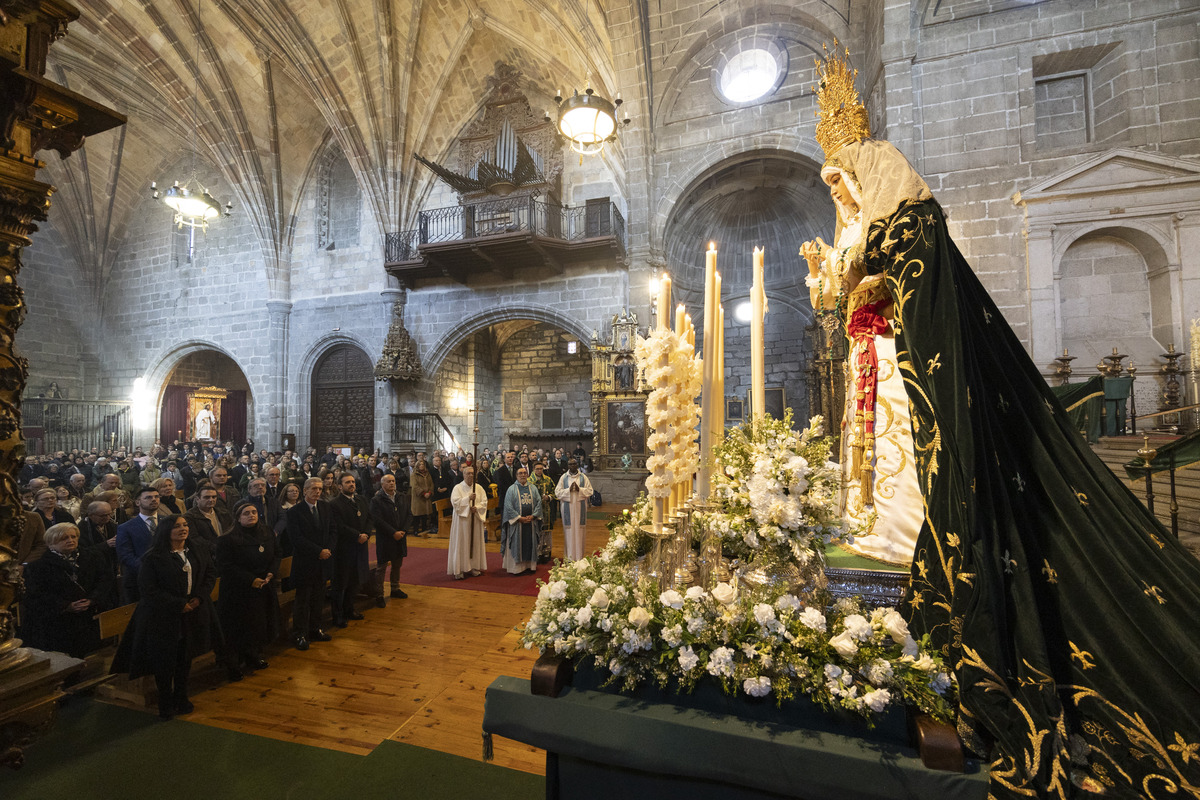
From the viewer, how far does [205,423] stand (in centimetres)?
1861

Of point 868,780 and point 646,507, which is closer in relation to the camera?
point 868,780

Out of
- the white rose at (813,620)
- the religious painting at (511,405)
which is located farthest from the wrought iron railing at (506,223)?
the white rose at (813,620)

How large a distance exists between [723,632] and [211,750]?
3.51 meters

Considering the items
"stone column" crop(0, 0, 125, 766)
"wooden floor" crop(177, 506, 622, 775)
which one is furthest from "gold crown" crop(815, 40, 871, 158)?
"stone column" crop(0, 0, 125, 766)

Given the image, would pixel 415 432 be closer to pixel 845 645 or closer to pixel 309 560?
pixel 309 560

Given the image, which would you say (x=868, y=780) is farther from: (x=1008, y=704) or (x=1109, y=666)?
(x=1109, y=666)

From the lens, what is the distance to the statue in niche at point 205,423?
18.5 meters

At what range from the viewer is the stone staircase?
496cm

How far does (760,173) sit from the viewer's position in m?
13.3

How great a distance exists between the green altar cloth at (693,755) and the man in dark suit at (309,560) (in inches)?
160

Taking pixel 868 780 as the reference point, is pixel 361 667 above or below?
below

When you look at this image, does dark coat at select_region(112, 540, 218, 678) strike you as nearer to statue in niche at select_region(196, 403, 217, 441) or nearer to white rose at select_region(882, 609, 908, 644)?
white rose at select_region(882, 609, 908, 644)

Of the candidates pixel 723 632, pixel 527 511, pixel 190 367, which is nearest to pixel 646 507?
pixel 723 632

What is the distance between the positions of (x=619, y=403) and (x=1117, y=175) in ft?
30.5
